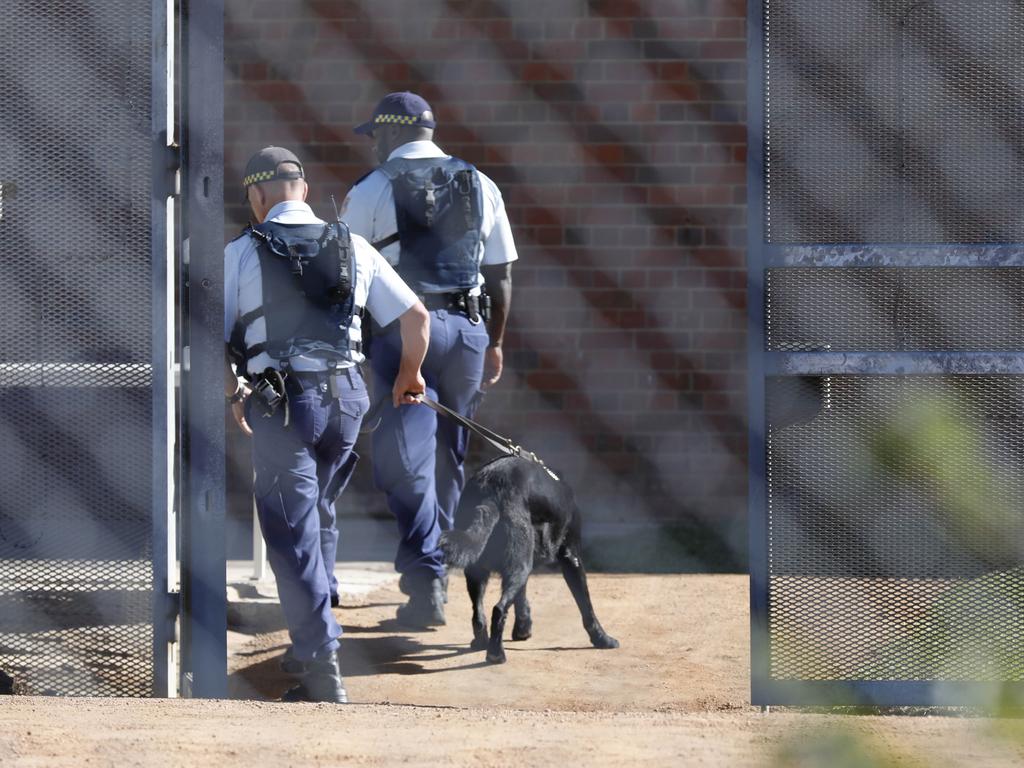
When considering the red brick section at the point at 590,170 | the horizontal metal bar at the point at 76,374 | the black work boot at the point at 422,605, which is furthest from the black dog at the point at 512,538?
the red brick section at the point at 590,170

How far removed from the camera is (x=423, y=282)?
4785 millimetres

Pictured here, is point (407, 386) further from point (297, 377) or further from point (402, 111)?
point (402, 111)

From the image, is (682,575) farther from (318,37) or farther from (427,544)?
(318,37)

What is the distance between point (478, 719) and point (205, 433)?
0.99 m

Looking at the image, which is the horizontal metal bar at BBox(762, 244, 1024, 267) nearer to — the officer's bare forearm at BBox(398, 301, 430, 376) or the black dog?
the officer's bare forearm at BBox(398, 301, 430, 376)

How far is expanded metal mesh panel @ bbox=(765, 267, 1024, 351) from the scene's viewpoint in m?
3.12

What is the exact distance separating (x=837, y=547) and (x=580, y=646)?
1.58m

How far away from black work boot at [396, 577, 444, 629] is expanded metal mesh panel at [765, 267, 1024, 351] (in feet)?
6.69

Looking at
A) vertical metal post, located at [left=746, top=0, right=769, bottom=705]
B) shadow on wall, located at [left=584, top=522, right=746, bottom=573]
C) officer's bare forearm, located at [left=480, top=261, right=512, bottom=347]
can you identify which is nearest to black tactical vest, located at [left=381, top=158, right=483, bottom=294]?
officer's bare forearm, located at [left=480, top=261, right=512, bottom=347]

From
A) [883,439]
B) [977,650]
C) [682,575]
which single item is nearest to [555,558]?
[682,575]

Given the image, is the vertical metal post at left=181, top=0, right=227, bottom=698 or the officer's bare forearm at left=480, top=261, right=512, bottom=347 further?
the officer's bare forearm at left=480, top=261, right=512, bottom=347

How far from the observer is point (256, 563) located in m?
5.19

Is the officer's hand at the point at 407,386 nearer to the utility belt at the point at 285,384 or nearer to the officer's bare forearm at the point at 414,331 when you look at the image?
the officer's bare forearm at the point at 414,331

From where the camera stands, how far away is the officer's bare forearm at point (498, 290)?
5.12 metres
